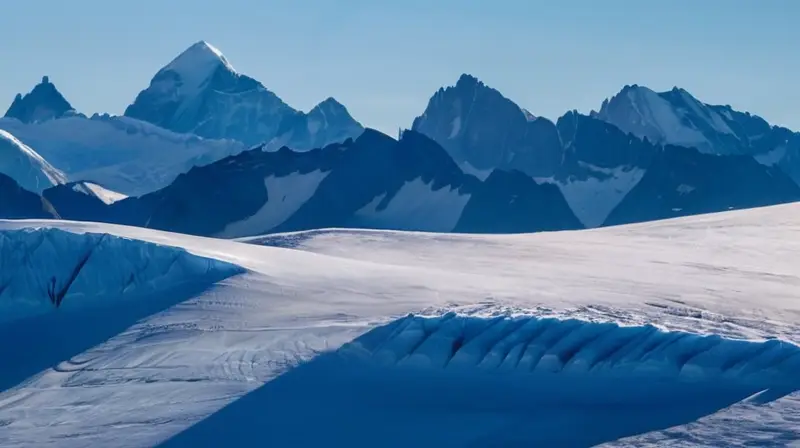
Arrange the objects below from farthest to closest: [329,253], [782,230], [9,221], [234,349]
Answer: [782,230] → [329,253] → [9,221] → [234,349]

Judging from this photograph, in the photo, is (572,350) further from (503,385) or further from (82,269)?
(82,269)

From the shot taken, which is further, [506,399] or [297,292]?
[297,292]

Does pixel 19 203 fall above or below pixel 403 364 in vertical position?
above

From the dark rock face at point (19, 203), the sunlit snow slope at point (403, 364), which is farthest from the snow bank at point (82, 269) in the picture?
the dark rock face at point (19, 203)

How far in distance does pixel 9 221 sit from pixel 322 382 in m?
13.0

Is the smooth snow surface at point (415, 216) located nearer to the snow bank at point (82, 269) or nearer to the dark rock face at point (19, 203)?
the dark rock face at point (19, 203)

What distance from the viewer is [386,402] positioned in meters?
16.9

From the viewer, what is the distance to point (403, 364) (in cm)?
1830

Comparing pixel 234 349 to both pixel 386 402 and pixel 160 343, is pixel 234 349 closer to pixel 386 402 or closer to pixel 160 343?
pixel 160 343

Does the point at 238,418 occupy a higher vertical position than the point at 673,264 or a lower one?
lower

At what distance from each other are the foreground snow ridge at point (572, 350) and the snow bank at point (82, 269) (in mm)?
5943

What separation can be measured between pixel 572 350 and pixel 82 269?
10746 millimetres

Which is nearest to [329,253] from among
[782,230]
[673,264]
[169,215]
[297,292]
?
[297,292]

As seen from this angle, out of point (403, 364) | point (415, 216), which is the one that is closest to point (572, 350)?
point (403, 364)
